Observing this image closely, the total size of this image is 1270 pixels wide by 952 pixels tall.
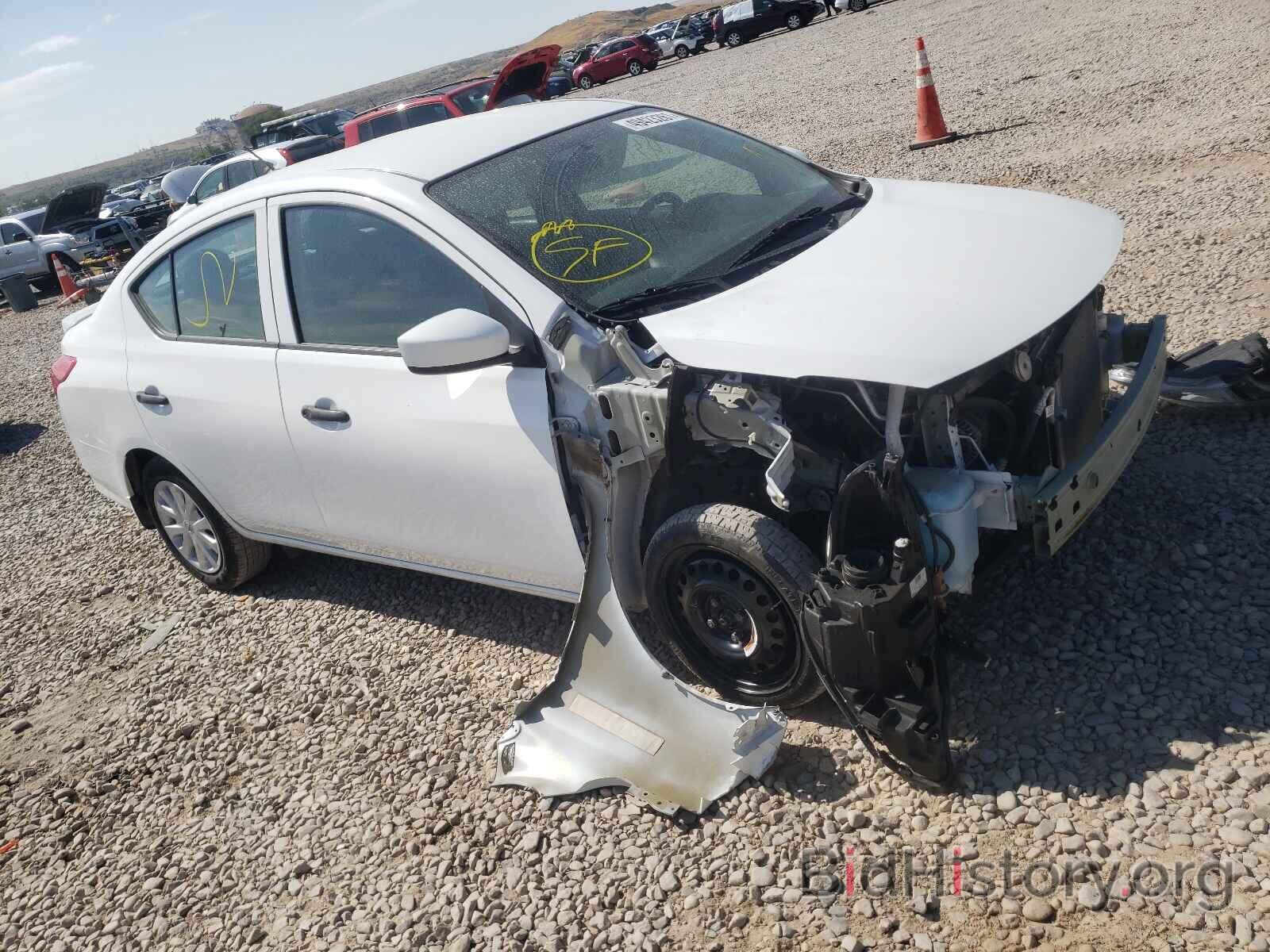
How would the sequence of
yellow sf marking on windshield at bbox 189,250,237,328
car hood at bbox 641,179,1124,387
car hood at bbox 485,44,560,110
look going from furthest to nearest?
car hood at bbox 485,44,560,110 < yellow sf marking on windshield at bbox 189,250,237,328 < car hood at bbox 641,179,1124,387

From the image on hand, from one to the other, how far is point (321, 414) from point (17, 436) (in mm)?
7107

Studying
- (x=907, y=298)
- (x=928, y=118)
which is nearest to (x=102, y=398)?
(x=907, y=298)

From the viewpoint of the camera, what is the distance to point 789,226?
3.77 metres

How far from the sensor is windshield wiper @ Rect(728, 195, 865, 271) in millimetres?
3561

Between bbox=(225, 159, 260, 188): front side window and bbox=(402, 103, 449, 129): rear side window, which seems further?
bbox=(225, 159, 260, 188): front side window

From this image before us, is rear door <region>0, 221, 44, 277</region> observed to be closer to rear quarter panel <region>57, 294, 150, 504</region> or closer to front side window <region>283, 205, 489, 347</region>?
rear quarter panel <region>57, 294, 150, 504</region>

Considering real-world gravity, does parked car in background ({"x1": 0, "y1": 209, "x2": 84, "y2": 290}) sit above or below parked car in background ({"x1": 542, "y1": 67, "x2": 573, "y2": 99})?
above

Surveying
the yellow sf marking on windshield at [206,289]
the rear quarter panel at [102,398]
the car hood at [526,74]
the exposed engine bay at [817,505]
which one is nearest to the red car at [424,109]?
the car hood at [526,74]

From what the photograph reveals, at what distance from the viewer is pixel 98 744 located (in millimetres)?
4266

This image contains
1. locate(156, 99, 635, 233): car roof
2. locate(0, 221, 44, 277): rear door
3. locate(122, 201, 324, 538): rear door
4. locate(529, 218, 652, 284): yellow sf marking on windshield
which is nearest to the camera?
locate(529, 218, 652, 284): yellow sf marking on windshield

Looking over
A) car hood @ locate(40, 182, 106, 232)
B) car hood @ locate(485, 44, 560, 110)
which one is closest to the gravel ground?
car hood @ locate(485, 44, 560, 110)

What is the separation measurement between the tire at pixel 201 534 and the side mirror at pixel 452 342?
214cm

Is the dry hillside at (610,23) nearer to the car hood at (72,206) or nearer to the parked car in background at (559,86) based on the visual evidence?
the parked car in background at (559,86)

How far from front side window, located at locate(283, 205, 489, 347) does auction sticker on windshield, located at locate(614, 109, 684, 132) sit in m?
1.17
